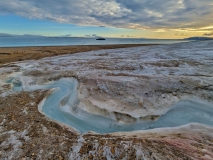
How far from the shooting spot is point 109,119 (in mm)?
7176

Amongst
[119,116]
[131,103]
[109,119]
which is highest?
[131,103]

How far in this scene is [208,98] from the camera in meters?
7.77

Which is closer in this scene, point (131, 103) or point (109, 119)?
point (109, 119)

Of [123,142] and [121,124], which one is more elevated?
[123,142]

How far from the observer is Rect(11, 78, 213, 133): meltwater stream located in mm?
6660

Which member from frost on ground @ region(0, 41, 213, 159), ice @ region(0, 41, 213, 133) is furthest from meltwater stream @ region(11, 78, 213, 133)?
frost on ground @ region(0, 41, 213, 159)

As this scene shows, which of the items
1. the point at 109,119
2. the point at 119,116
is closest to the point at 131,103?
the point at 119,116

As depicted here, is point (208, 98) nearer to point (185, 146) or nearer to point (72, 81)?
point (185, 146)

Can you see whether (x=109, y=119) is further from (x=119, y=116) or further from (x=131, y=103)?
(x=131, y=103)

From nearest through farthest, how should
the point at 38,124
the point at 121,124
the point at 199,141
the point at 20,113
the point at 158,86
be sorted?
the point at 199,141 → the point at 38,124 → the point at 121,124 → the point at 20,113 → the point at 158,86

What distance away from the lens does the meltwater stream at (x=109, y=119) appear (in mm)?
6660

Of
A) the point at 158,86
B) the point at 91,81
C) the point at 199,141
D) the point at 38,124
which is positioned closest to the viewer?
the point at 199,141

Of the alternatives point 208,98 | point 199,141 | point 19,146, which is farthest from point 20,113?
point 208,98

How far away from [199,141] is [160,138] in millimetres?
1257
